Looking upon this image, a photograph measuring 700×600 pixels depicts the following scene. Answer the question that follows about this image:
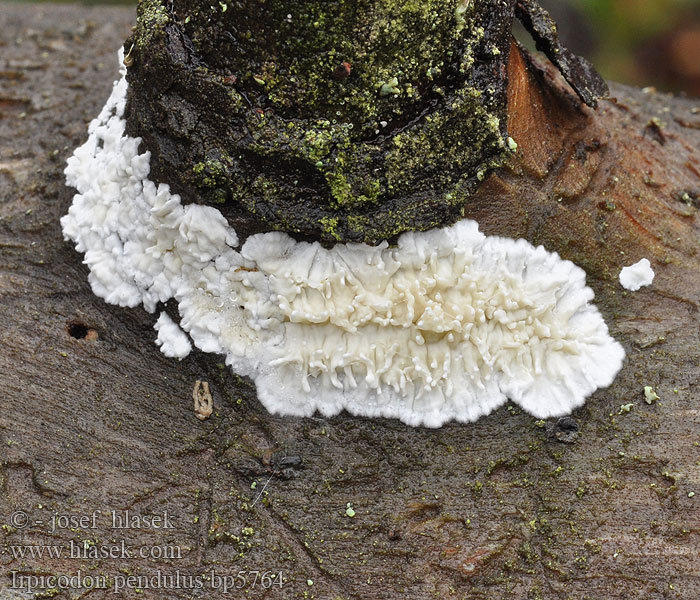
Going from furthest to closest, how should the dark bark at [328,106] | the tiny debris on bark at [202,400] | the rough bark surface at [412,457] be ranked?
the tiny debris on bark at [202,400]
the rough bark surface at [412,457]
the dark bark at [328,106]

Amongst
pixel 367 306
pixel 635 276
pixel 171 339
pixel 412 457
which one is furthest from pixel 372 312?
pixel 635 276

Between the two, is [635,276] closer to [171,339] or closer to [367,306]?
[367,306]

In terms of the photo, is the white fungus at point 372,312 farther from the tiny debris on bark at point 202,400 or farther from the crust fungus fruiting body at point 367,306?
the tiny debris on bark at point 202,400

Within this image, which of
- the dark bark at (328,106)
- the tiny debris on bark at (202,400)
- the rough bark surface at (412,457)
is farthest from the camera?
the tiny debris on bark at (202,400)

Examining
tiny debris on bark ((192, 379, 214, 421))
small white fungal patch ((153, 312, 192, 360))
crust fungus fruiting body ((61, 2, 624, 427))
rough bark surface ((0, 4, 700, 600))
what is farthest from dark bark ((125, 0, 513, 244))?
tiny debris on bark ((192, 379, 214, 421))

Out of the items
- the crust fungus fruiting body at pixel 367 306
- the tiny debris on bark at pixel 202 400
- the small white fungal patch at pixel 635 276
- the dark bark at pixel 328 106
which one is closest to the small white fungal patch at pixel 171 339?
the crust fungus fruiting body at pixel 367 306
